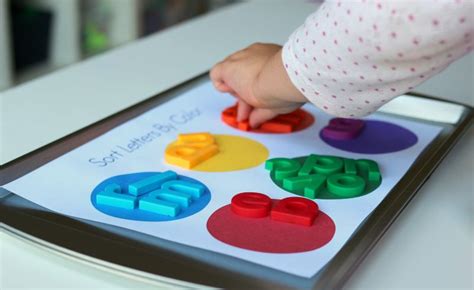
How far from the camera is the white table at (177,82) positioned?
483 mm

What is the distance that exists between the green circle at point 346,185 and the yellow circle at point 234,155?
2.8 inches

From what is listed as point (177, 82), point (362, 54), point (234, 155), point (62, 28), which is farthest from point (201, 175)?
point (62, 28)

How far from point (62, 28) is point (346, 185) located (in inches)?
61.3

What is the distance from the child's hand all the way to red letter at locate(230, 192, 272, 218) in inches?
4.3

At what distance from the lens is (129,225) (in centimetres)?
51

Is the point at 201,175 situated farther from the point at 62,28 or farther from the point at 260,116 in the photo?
the point at 62,28

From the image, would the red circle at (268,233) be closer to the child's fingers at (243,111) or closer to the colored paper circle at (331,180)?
the colored paper circle at (331,180)

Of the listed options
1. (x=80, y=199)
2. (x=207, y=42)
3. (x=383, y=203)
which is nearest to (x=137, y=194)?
(x=80, y=199)

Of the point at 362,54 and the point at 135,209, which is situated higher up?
the point at 362,54

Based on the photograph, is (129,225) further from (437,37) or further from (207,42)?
(207,42)

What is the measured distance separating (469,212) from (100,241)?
0.89 ft

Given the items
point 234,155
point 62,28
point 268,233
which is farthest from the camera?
point 62,28

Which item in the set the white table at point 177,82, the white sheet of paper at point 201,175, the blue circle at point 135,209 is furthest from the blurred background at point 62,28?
the blue circle at point 135,209

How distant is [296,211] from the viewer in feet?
1.71
